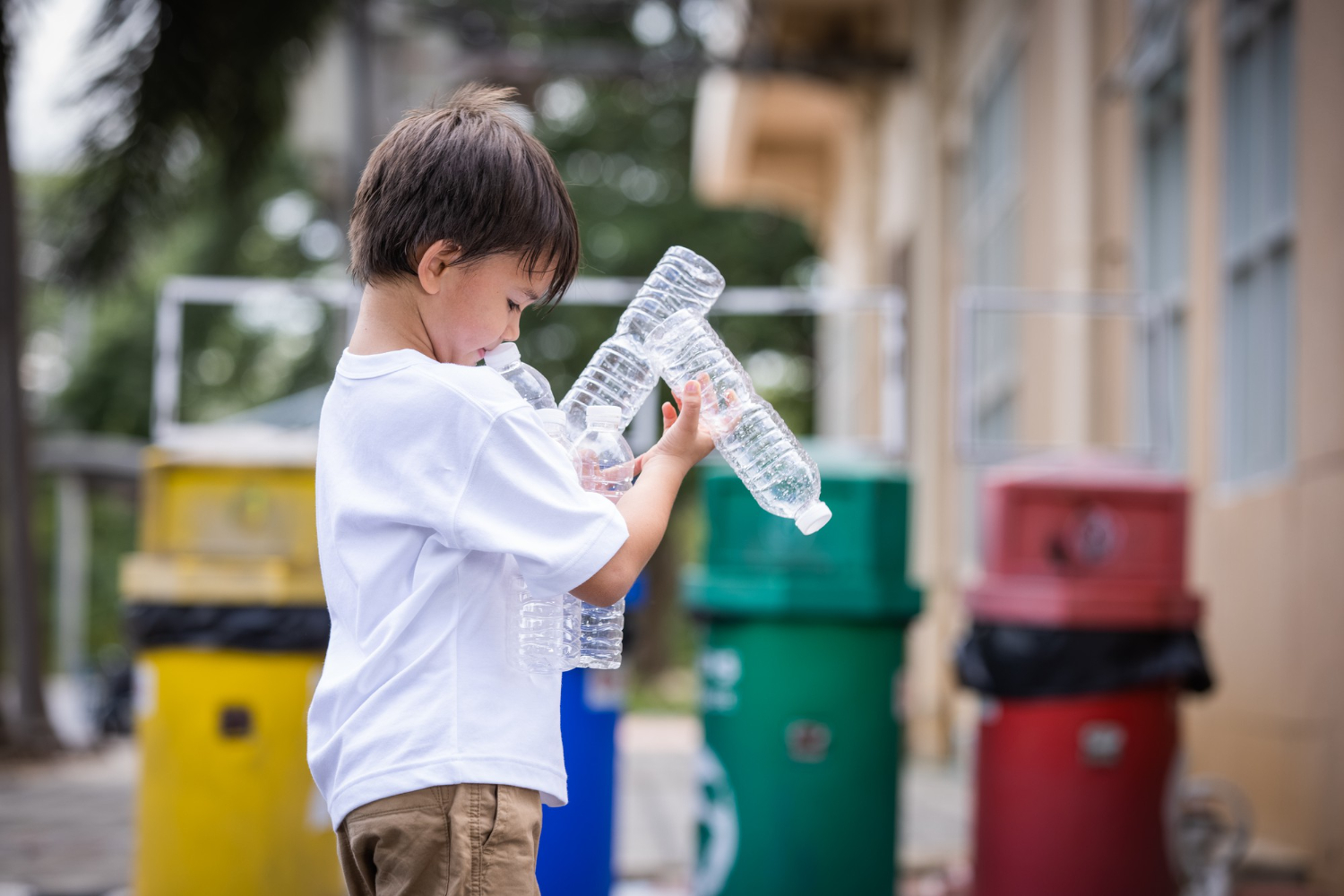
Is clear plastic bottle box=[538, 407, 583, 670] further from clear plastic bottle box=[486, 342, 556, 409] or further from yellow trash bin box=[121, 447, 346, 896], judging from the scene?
yellow trash bin box=[121, 447, 346, 896]

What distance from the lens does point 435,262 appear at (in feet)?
5.91

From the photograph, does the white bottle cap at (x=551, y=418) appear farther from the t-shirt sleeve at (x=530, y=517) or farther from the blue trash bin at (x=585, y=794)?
the blue trash bin at (x=585, y=794)

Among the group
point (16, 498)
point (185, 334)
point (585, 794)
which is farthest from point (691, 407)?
point (185, 334)

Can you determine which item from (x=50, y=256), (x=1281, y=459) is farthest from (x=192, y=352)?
(x=1281, y=459)

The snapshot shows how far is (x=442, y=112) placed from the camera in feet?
6.08

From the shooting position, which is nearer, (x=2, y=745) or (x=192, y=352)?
(x=2, y=745)

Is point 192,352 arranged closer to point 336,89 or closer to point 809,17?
point 336,89

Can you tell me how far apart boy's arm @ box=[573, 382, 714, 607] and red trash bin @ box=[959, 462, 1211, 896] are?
272 centimetres

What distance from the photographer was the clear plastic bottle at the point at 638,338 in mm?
2221

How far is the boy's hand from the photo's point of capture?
192 centimetres

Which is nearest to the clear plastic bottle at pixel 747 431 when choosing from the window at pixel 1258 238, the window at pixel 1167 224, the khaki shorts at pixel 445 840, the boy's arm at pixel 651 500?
the boy's arm at pixel 651 500

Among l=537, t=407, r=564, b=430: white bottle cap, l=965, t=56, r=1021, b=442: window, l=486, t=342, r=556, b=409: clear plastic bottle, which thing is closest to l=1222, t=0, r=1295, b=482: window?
l=965, t=56, r=1021, b=442: window

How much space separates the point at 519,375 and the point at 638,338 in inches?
7.9

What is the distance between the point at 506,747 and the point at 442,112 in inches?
31.5
